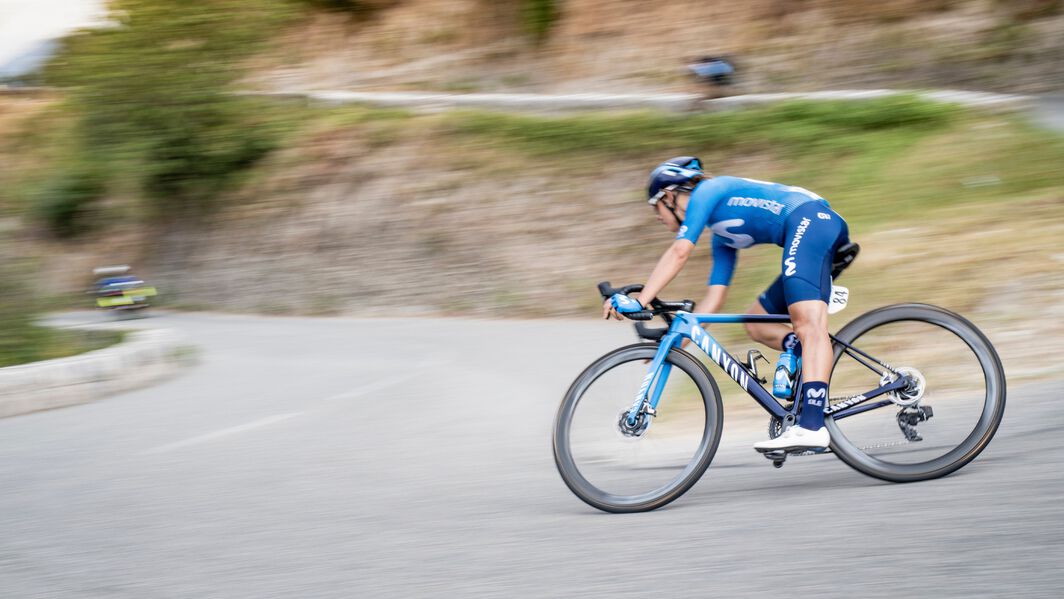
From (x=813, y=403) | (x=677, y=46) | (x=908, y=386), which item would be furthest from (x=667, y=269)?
(x=677, y=46)

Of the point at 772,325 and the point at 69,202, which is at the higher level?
the point at 772,325

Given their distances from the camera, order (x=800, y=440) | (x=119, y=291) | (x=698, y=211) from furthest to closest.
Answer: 1. (x=119, y=291)
2. (x=698, y=211)
3. (x=800, y=440)

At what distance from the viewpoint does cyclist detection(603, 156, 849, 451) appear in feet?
17.1

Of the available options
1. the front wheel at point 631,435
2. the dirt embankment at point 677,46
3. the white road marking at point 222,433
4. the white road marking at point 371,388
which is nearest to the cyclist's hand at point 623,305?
the front wheel at point 631,435

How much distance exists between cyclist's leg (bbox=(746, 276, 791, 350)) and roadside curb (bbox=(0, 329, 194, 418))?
792 centimetres

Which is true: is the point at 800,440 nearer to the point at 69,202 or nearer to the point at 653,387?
the point at 653,387

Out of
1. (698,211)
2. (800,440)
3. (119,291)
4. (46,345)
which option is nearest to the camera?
(800,440)

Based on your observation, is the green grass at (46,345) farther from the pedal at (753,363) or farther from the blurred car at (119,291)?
the blurred car at (119,291)

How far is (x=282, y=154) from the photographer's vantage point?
27188 millimetres

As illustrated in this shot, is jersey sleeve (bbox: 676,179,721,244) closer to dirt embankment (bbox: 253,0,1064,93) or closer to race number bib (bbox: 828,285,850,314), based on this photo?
race number bib (bbox: 828,285,850,314)

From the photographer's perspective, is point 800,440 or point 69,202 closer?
point 800,440

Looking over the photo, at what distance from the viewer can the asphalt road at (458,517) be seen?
418 cm

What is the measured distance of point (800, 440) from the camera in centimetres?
517

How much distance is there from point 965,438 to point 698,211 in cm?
168
